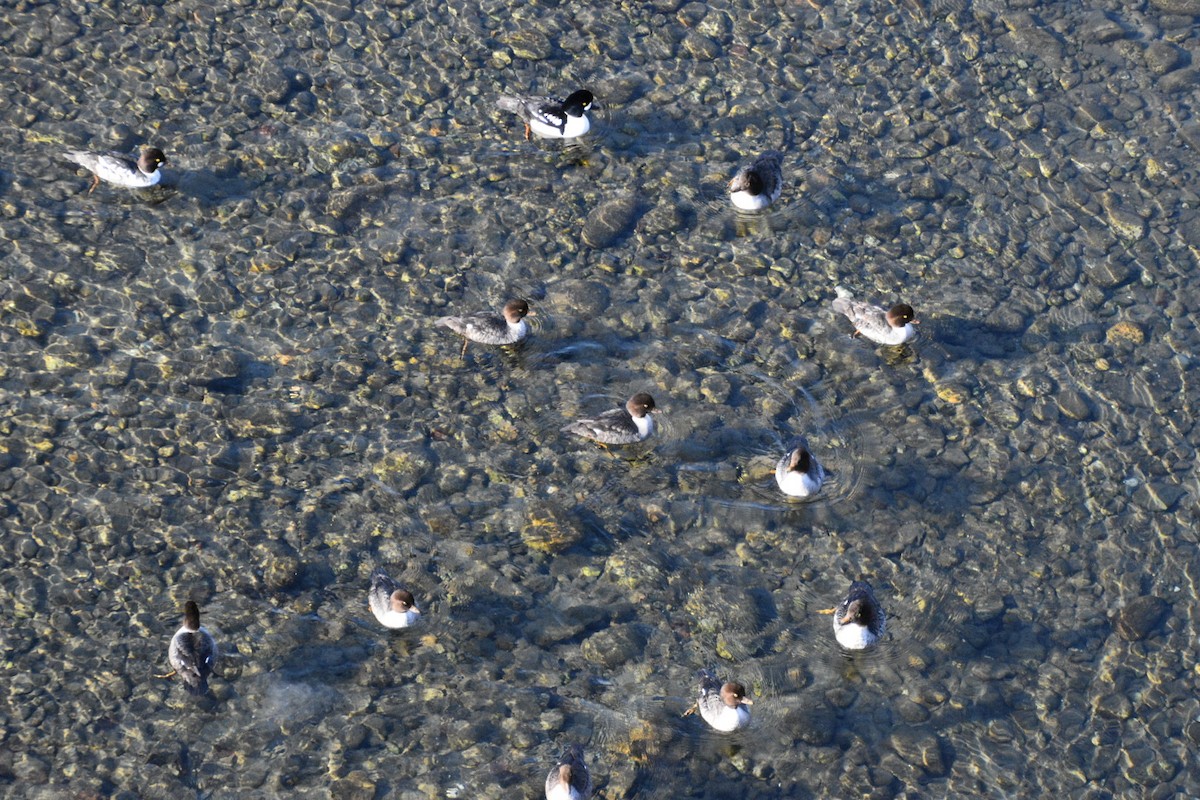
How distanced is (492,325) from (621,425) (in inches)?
76.9

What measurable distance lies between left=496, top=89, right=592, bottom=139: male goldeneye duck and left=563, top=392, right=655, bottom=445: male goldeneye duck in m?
4.47

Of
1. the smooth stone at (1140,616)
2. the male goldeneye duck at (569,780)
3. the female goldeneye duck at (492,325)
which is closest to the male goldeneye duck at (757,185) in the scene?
the female goldeneye duck at (492,325)

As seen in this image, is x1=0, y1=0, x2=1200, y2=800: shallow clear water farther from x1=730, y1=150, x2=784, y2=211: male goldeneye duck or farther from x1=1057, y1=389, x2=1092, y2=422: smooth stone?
x1=730, y1=150, x2=784, y2=211: male goldeneye duck

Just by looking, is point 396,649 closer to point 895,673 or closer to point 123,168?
point 895,673

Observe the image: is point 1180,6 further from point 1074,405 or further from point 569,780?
point 569,780

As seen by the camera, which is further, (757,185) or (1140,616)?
(757,185)

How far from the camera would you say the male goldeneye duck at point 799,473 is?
44.3 ft

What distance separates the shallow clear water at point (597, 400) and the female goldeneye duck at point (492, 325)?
0.38 meters

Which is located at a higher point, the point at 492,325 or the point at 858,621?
the point at 492,325

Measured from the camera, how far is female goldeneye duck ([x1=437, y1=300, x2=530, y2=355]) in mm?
14516

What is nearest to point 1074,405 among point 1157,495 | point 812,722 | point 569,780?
point 1157,495

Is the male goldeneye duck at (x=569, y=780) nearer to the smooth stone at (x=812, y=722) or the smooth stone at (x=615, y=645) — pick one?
the smooth stone at (x=615, y=645)

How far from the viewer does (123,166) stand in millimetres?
15328

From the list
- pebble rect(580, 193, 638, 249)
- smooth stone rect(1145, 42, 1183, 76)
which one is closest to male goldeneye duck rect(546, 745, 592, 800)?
pebble rect(580, 193, 638, 249)
